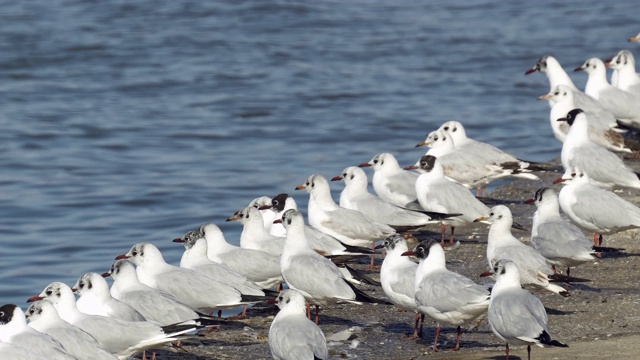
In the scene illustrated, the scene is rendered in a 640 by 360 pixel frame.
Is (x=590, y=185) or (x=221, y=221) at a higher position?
(x=590, y=185)

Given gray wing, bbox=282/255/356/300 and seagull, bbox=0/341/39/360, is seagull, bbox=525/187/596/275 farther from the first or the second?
seagull, bbox=0/341/39/360

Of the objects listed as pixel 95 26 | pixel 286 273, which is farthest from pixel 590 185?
pixel 95 26

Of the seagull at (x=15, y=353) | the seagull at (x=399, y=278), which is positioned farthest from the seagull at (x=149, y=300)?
the seagull at (x=399, y=278)

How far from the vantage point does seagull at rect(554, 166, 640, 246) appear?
10352 millimetres

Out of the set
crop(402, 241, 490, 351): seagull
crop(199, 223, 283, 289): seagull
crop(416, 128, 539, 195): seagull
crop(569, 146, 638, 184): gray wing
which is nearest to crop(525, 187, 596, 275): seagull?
crop(402, 241, 490, 351): seagull

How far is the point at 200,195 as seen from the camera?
16.2 meters

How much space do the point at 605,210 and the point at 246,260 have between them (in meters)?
2.99

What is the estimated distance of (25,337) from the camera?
7453 mm

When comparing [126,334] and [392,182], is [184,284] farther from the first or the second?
[392,182]

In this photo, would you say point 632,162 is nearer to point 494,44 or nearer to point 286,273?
point 286,273

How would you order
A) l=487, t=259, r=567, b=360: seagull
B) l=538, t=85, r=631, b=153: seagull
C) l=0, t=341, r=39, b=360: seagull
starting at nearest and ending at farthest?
l=0, t=341, r=39, b=360: seagull < l=487, t=259, r=567, b=360: seagull < l=538, t=85, r=631, b=153: seagull

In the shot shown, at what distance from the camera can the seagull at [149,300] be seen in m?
8.34

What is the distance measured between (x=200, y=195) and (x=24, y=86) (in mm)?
9222

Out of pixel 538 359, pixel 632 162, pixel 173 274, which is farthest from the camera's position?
pixel 632 162
